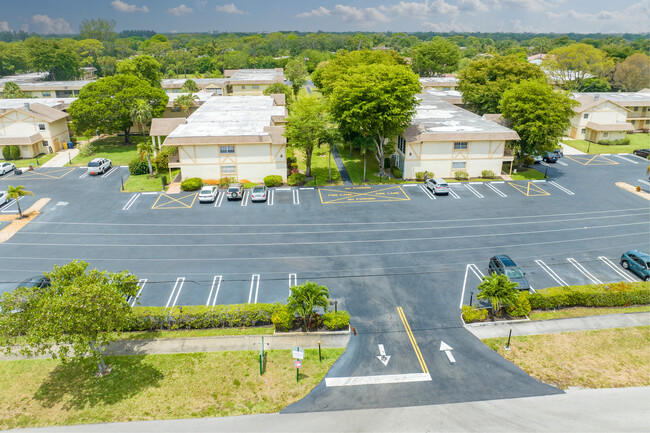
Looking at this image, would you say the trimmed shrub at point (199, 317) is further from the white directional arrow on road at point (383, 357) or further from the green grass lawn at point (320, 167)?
the green grass lawn at point (320, 167)

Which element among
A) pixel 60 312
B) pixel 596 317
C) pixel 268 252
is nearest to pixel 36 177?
pixel 268 252

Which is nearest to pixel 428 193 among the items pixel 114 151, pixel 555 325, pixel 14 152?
pixel 555 325

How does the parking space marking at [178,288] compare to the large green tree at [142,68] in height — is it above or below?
below

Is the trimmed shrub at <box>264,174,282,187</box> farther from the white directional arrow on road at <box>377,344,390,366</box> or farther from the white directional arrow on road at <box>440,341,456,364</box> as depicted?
the white directional arrow on road at <box>440,341,456,364</box>

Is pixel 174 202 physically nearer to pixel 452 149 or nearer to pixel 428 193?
pixel 428 193

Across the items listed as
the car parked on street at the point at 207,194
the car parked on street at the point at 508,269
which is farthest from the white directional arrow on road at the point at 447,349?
the car parked on street at the point at 207,194

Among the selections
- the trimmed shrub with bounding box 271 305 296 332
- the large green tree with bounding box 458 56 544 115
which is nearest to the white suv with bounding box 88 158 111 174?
the trimmed shrub with bounding box 271 305 296 332
